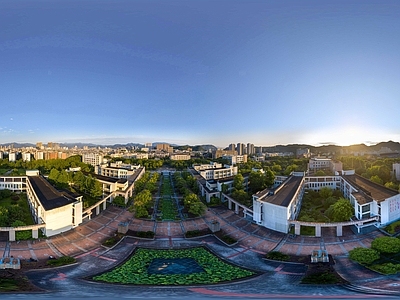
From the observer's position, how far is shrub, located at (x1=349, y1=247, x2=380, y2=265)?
3570mm

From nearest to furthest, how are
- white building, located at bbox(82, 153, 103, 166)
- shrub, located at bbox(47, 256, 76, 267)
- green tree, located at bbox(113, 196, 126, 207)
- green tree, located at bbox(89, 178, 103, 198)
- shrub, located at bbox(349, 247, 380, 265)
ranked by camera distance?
shrub, located at bbox(349, 247, 380, 265) < shrub, located at bbox(47, 256, 76, 267) < green tree, located at bbox(113, 196, 126, 207) < green tree, located at bbox(89, 178, 103, 198) < white building, located at bbox(82, 153, 103, 166)

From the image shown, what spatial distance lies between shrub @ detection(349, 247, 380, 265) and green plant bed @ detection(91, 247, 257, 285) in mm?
1546

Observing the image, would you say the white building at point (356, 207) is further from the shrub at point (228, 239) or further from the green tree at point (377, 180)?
the green tree at point (377, 180)

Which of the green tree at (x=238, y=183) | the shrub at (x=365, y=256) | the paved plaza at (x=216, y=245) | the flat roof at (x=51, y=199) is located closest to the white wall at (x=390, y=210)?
the paved plaza at (x=216, y=245)

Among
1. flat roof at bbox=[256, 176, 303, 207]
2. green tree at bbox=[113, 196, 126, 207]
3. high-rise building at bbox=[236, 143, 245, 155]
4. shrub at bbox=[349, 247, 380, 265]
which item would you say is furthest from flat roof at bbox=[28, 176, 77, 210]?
high-rise building at bbox=[236, 143, 245, 155]

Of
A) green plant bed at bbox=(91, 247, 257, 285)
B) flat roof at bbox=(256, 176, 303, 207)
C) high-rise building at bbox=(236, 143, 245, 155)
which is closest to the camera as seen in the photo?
green plant bed at bbox=(91, 247, 257, 285)

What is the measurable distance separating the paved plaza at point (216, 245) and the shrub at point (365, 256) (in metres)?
0.10

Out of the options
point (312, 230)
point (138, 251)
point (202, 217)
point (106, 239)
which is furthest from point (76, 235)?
point (312, 230)

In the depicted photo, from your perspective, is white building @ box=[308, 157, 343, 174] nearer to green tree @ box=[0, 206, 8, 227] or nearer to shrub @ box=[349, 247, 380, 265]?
shrub @ box=[349, 247, 380, 265]

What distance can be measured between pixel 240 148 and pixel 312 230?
60.1 feet

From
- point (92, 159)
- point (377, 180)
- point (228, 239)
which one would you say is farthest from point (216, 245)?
point (92, 159)

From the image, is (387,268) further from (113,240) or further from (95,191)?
(95,191)

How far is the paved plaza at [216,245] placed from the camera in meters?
3.44

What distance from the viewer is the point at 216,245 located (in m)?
4.68
